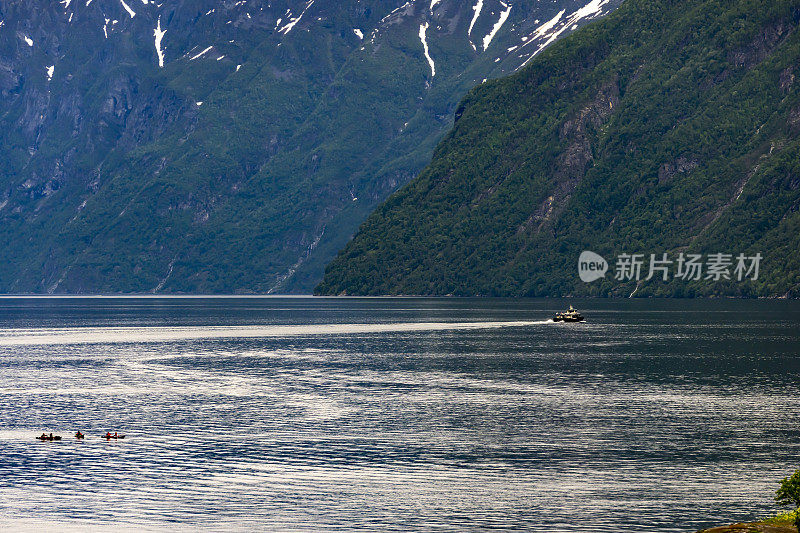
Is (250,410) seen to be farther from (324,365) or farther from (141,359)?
(141,359)

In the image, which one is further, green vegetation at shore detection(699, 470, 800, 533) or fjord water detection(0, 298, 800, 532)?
fjord water detection(0, 298, 800, 532)

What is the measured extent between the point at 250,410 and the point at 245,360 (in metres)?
58.5

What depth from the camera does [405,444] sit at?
91.2 m

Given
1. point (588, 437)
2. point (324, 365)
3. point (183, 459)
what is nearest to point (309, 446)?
point (183, 459)

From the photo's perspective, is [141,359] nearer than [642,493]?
No

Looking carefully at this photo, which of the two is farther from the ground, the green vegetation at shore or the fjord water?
the green vegetation at shore

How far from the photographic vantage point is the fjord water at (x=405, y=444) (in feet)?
224

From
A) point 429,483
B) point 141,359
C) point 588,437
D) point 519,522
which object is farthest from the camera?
point 141,359

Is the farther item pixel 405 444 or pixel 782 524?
pixel 405 444

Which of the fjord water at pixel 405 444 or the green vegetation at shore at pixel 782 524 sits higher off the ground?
the green vegetation at shore at pixel 782 524

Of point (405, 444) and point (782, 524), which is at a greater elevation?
point (782, 524)

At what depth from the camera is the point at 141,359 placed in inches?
6919

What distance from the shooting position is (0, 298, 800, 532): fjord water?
6838cm

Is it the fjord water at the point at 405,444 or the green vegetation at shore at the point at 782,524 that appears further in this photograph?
the fjord water at the point at 405,444
